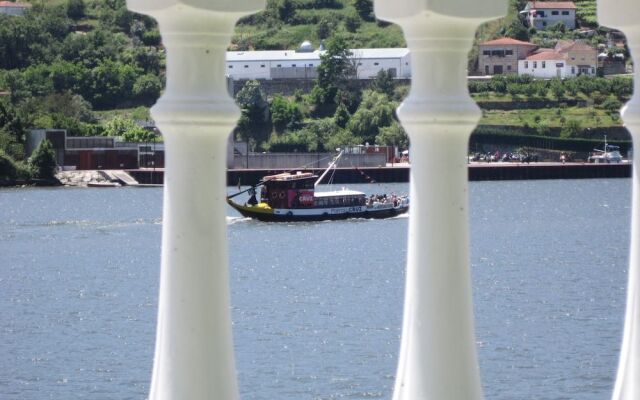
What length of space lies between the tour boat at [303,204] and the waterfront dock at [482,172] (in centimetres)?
4258

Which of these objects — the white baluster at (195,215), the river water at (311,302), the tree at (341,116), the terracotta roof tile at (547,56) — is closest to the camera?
the white baluster at (195,215)

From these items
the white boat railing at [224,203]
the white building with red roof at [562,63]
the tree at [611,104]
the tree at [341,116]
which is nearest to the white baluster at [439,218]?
the white boat railing at [224,203]

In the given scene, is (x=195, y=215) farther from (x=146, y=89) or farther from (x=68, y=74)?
(x=68, y=74)

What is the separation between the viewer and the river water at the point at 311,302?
38.6 m

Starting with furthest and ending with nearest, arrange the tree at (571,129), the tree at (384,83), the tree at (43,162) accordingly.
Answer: the tree at (384,83), the tree at (571,129), the tree at (43,162)

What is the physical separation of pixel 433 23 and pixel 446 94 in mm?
274

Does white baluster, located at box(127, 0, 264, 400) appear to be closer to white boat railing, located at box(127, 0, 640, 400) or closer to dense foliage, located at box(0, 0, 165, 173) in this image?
white boat railing, located at box(127, 0, 640, 400)

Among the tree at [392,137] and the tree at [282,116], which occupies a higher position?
the tree at [282,116]

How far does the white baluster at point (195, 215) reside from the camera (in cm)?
635

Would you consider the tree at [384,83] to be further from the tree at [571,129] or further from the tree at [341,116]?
the tree at [571,129]

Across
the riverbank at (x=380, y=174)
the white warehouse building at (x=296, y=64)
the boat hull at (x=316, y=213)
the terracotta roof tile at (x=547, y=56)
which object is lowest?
the riverbank at (x=380, y=174)

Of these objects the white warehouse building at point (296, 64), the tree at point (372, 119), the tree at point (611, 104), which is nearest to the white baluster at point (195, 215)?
the tree at point (372, 119)

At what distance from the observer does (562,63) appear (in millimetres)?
185750

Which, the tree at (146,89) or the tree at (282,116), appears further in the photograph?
the tree at (146,89)
